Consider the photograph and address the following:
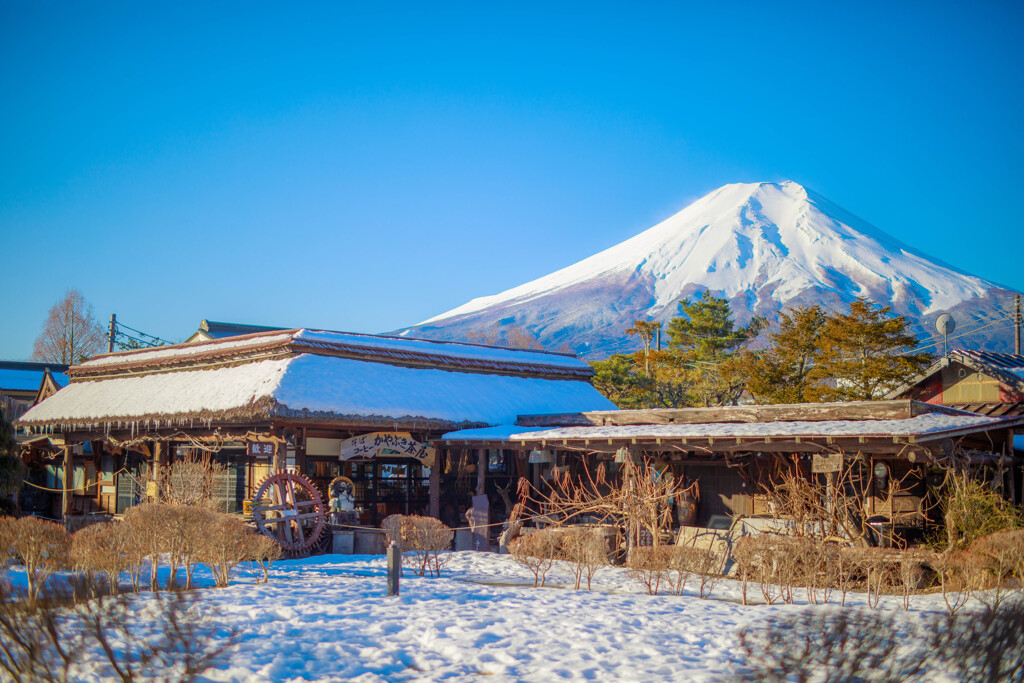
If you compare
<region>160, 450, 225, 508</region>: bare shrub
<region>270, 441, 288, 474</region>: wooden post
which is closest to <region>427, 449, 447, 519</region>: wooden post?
<region>270, 441, 288, 474</region>: wooden post

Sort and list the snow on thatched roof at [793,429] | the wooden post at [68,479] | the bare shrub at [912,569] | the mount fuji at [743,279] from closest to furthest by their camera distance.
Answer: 1. the bare shrub at [912,569]
2. the snow on thatched roof at [793,429]
3. the wooden post at [68,479]
4. the mount fuji at [743,279]

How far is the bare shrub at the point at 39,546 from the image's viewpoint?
947cm

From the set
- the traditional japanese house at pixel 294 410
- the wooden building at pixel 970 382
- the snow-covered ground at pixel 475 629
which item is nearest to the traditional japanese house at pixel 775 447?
the traditional japanese house at pixel 294 410

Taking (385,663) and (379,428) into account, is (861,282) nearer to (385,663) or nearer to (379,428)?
(379,428)

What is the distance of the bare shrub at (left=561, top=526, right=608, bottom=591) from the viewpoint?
38.4 ft

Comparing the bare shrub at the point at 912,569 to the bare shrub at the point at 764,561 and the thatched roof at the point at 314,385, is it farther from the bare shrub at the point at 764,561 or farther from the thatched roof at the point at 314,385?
the thatched roof at the point at 314,385

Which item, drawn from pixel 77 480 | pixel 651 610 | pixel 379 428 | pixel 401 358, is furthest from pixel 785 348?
pixel 77 480

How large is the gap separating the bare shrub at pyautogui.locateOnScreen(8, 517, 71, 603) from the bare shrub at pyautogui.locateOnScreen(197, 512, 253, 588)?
5.08 ft

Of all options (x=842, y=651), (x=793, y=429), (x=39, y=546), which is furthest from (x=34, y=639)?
(x=793, y=429)

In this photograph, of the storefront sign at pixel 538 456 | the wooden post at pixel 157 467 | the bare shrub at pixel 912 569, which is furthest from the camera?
the wooden post at pixel 157 467

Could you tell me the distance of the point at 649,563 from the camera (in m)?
10.8

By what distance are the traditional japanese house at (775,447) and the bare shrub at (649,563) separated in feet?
8.74

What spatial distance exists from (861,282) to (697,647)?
376 ft

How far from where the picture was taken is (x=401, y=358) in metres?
19.8
